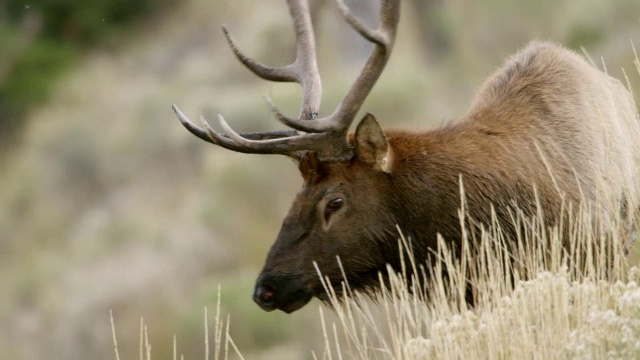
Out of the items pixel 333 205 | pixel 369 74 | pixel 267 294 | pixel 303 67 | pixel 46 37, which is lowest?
pixel 267 294

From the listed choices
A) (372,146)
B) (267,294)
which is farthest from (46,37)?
(267,294)

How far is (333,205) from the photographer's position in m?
6.75

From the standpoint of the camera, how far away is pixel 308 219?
6715 millimetres

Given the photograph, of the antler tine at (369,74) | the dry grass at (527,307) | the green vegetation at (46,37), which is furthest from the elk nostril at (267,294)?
the green vegetation at (46,37)

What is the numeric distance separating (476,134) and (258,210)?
503 inches

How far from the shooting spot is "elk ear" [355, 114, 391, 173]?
6.69 metres

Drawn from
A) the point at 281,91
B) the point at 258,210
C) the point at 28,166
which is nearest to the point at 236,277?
the point at 258,210

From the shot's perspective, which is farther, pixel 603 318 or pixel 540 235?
pixel 540 235

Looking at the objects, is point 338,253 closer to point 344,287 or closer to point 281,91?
point 344,287

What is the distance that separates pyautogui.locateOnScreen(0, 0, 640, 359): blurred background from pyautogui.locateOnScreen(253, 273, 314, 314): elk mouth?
8.84 meters

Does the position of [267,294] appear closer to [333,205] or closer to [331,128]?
[333,205]

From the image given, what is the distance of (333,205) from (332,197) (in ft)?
0.13

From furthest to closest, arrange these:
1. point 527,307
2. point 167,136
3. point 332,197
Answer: point 167,136 → point 332,197 → point 527,307

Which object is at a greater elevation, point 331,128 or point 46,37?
point 46,37
